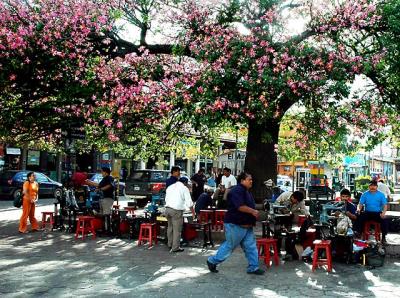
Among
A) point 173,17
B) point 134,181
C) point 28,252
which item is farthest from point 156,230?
point 134,181

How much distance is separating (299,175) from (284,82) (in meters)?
36.8

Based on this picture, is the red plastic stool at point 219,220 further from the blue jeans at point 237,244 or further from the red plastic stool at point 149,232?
the blue jeans at point 237,244

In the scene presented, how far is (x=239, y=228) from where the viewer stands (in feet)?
28.4

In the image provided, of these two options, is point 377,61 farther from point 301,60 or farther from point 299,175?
point 299,175

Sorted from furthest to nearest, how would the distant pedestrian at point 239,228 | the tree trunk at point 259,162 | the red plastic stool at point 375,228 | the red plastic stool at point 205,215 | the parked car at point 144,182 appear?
the parked car at point 144,182 → the tree trunk at point 259,162 → the red plastic stool at point 205,215 → the red plastic stool at point 375,228 → the distant pedestrian at point 239,228

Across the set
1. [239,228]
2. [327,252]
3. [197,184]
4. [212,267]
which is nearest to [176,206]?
[212,267]

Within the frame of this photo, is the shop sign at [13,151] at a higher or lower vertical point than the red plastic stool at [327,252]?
higher

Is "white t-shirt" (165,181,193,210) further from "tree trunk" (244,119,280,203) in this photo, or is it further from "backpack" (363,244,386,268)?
"tree trunk" (244,119,280,203)

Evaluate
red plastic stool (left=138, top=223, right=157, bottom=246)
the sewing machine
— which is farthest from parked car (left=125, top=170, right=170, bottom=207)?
the sewing machine

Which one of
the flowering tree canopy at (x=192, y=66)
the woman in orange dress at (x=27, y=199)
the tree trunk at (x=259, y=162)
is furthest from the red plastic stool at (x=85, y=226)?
the tree trunk at (x=259, y=162)

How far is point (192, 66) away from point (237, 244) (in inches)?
275

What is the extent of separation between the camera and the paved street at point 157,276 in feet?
24.1

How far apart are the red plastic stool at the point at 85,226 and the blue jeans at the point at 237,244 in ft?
18.8

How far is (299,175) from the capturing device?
4816 centimetres
